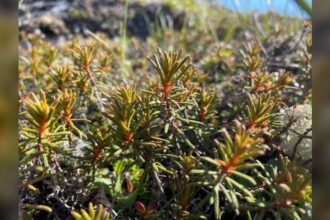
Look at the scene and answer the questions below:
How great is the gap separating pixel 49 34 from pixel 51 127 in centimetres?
238

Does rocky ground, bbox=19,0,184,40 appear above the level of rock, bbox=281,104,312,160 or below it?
above

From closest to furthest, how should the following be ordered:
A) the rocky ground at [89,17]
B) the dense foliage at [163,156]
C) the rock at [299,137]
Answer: the dense foliage at [163,156] < the rock at [299,137] < the rocky ground at [89,17]

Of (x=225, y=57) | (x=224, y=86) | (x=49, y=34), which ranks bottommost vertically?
(x=224, y=86)

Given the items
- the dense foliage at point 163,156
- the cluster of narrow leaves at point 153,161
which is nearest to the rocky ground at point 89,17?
the dense foliage at point 163,156

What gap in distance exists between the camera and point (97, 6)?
3.69 m

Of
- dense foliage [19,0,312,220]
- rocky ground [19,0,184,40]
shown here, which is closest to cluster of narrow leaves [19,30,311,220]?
dense foliage [19,0,312,220]

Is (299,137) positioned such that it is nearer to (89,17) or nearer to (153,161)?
(153,161)

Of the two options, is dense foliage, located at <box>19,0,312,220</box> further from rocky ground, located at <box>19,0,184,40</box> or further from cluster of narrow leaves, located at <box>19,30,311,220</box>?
rocky ground, located at <box>19,0,184,40</box>

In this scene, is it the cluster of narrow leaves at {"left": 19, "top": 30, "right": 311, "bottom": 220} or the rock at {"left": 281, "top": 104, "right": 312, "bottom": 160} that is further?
the rock at {"left": 281, "top": 104, "right": 312, "bottom": 160}

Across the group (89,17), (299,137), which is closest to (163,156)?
(299,137)

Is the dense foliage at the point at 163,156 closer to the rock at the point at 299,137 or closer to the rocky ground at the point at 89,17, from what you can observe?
the rock at the point at 299,137
